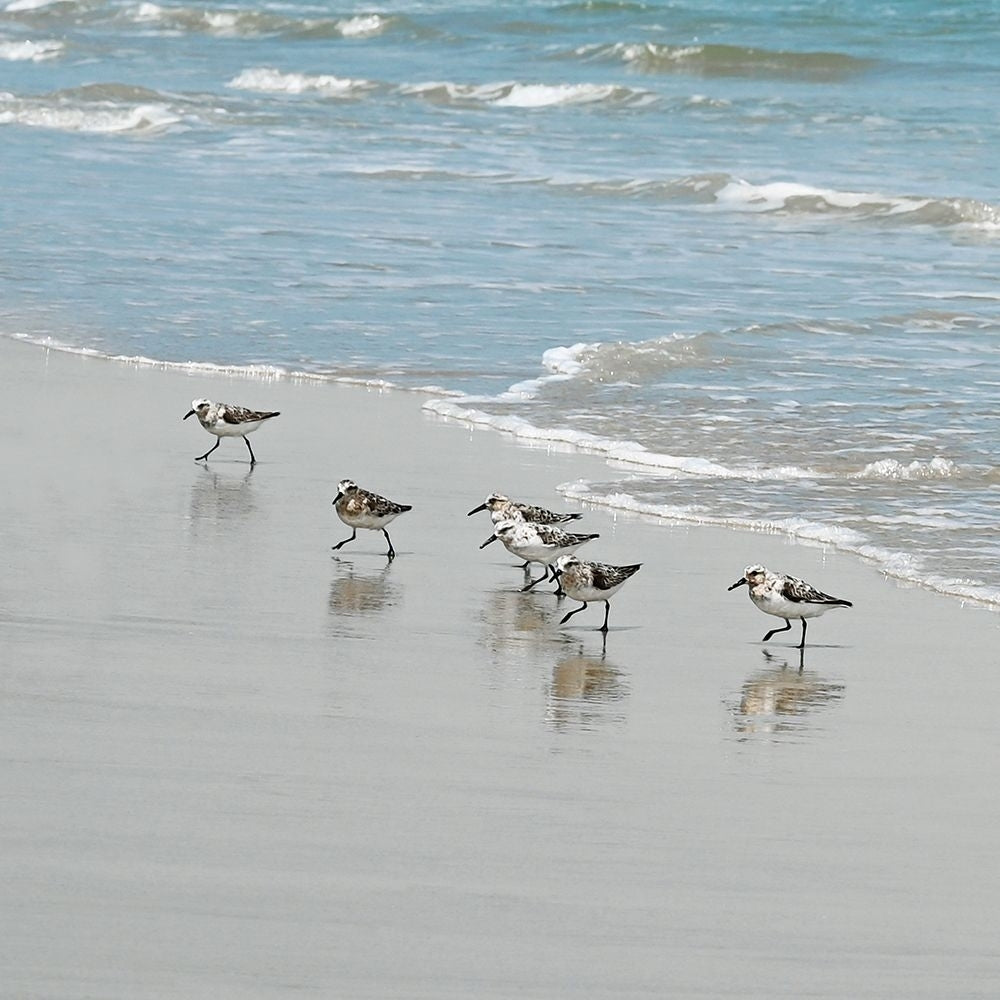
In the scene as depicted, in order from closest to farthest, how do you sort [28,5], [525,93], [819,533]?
1. [819,533]
2. [525,93]
3. [28,5]

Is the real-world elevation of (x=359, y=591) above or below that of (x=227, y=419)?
below

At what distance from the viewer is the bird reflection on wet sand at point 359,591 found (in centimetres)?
721

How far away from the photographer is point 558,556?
7.83m

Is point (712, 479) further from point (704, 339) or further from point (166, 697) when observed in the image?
point (166, 697)

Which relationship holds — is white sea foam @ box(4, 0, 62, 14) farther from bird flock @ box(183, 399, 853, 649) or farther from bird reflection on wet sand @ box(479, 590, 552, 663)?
bird reflection on wet sand @ box(479, 590, 552, 663)

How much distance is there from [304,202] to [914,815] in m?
14.6

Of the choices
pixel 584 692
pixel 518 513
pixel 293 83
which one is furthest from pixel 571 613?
pixel 293 83

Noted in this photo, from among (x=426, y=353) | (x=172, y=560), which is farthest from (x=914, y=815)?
(x=426, y=353)

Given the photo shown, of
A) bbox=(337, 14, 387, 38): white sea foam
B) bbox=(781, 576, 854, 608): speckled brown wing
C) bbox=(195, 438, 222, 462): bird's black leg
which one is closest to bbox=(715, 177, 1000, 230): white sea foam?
bbox=(195, 438, 222, 462): bird's black leg

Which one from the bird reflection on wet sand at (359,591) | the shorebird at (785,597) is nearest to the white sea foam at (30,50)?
the bird reflection on wet sand at (359,591)

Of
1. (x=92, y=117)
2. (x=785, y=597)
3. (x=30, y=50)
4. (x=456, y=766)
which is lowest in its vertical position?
(x=456, y=766)

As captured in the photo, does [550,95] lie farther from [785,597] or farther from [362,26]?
[785,597]

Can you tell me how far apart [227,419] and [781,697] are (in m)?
4.12

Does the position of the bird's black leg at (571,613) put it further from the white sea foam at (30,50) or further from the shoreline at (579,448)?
the white sea foam at (30,50)
